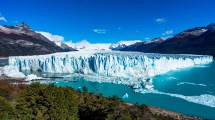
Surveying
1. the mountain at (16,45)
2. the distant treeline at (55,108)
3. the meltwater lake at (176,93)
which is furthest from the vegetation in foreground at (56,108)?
the mountain at (16,45)

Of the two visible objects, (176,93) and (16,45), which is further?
(16,45)

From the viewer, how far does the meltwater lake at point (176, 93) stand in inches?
731

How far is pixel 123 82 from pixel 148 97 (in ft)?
20.6

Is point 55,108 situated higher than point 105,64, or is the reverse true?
point 105,64

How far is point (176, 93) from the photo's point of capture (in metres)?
23.0

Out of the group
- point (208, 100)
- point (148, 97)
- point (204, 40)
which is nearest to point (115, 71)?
point (148, 97)

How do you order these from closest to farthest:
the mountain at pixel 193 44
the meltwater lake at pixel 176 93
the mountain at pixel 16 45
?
the meltwater lake at pixel 176 93 → the mountain at pixel 193 44 → the mountain at pixel 16 45

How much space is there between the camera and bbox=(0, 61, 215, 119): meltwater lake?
18562 mm

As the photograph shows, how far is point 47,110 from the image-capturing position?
Answer: 11.1 m

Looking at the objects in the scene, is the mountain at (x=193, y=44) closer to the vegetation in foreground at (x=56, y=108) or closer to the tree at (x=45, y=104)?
the vegetation in foreground at (x=56, y=108)

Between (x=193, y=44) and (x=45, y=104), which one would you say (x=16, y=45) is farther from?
(x=45, y=104)

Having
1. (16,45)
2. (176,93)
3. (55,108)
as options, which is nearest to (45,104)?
(55,108)

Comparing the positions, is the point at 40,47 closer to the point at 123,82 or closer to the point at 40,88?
the point at 123,82

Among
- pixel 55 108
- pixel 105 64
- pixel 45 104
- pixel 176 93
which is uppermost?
pixel 105 64
